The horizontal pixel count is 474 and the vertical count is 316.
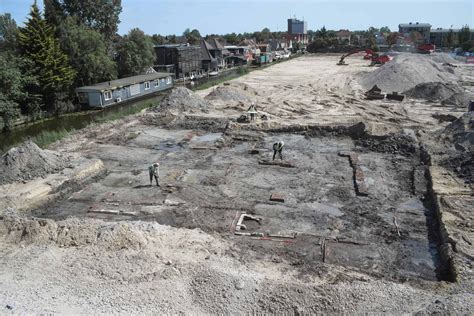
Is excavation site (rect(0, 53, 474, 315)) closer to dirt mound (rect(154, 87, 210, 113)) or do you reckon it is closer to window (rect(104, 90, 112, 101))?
dirt mound (rect(154, 87, 210, 113))

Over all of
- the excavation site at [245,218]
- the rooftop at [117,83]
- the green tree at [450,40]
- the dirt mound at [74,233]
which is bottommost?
the excavation site at [245,218]

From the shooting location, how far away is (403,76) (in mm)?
35719

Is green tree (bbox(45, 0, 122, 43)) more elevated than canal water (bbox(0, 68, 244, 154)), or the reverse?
green tree (bbox(45, 0, 122, 43))

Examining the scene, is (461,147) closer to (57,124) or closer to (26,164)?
(26,164)

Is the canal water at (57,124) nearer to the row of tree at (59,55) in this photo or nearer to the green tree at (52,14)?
the row of tree at (59,55)

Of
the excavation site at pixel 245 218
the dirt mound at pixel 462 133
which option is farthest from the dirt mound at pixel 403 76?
the dirt mound at pixel 462 133

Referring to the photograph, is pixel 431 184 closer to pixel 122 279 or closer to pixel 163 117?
pixel 122 279

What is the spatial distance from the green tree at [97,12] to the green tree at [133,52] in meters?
1.63

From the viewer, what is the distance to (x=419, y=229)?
12.4 metres

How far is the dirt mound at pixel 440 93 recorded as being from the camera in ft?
95.3

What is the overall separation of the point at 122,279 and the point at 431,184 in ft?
39.3

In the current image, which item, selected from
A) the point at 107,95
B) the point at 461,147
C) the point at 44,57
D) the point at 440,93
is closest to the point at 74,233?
the point at 461,147

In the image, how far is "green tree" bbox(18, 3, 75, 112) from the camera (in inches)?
1186

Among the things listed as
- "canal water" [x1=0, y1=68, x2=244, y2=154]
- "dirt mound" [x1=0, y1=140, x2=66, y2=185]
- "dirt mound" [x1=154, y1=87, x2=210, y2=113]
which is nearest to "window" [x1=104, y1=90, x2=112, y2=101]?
"canal water" [x1=0, y1=68, x2=244, y2=154]
